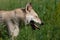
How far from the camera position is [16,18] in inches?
348

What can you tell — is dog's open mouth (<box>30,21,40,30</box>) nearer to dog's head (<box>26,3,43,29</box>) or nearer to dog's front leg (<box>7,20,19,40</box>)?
dog's head (<box>26,3,43,29</box>)

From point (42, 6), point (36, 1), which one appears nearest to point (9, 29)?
point (42, 6)

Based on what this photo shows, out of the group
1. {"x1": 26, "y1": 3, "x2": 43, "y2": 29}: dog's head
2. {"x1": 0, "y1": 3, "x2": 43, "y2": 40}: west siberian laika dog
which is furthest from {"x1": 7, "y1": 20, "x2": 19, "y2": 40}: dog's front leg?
{"x1": 26, "y1": 3, "x2": 43, "y2": 29}: dog's head

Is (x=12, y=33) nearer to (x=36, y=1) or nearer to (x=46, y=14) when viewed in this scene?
(x=46, y=14)

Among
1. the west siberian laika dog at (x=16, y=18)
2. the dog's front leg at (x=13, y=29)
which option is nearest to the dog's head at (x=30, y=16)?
the west siberian laika dog at (x=16, y=18)

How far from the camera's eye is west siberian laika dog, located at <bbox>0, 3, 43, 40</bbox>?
8445mm

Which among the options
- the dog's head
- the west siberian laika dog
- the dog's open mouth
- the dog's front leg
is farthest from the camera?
the dog's head

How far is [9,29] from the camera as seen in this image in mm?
8422

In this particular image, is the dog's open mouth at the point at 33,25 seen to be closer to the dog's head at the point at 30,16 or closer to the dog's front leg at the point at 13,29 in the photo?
the dog's head at the point at 30,16

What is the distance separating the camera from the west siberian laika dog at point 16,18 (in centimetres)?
845

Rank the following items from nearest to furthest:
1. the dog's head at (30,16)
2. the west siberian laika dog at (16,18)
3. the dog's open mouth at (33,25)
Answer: the west siberian laika dog at (16,18) < the dog's open mouth at (33,25) < the dog's head at (30,16)

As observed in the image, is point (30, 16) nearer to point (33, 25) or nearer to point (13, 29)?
A: point (33, 25)

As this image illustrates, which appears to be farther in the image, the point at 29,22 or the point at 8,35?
the point at 29,22

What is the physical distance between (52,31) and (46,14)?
178 centimetres
